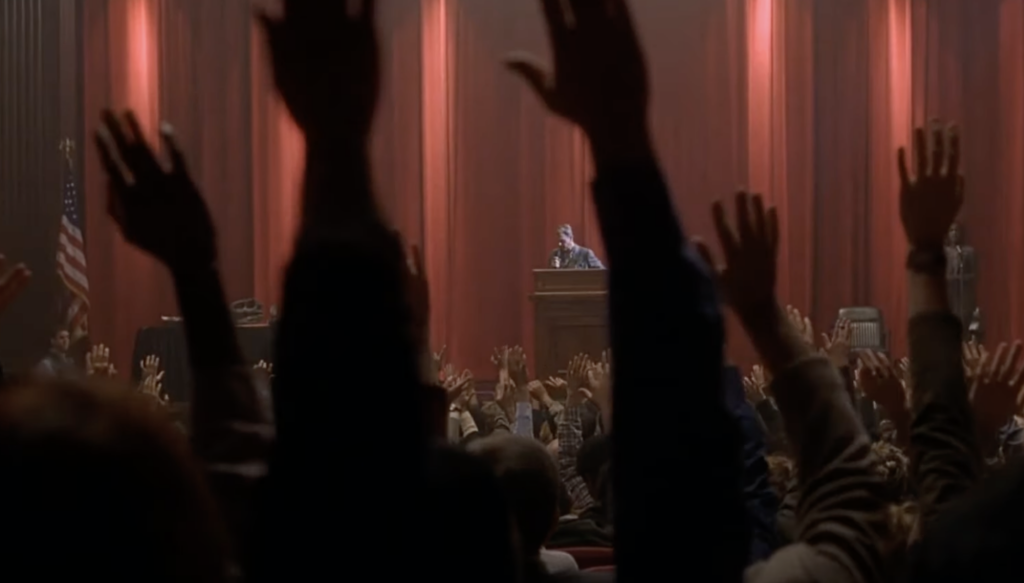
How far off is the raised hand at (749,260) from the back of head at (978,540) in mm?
829

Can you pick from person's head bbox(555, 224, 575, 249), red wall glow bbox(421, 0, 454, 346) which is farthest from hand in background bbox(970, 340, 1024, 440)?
red wall glow bbox(421, 0, 454, 346)

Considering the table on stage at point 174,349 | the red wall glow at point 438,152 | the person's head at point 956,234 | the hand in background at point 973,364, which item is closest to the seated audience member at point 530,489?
the hand in background at point 973,364

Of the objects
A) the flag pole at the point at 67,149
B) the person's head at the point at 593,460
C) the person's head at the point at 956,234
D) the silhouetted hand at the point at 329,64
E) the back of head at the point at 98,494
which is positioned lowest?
the person's head at the point at 593,460

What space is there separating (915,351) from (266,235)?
1259cm

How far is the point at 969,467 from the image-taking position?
6.58 ft

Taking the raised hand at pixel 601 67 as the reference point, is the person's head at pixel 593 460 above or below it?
below

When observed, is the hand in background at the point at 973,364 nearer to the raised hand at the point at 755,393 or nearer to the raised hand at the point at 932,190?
the raised hand at the point at 932,190

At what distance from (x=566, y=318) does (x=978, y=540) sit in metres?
11.4

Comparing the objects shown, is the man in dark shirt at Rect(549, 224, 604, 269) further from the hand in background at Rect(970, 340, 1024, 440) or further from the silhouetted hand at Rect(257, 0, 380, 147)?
the silhouetted hand at Rect(257, 0, 380, 147)

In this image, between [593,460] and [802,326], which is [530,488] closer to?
[593,460]

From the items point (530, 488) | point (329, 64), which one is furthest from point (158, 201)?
point (530, 488)

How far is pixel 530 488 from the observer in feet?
7.09

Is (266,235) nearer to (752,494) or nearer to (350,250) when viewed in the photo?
(752,494)

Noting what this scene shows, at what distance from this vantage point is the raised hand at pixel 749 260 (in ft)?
5.91
